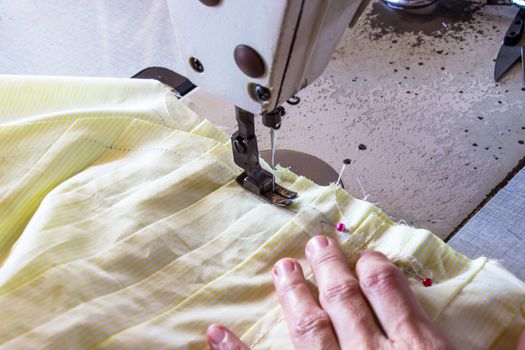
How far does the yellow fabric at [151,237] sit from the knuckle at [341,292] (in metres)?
0.06

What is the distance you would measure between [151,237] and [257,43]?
12.5 inches

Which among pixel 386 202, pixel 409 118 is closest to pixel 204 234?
pixel 386 202

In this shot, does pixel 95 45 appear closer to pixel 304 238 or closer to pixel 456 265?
pixel 304 238

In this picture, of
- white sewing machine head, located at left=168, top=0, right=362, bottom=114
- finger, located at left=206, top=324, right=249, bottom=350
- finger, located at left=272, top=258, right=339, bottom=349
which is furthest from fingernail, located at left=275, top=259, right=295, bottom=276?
white sewing machine head, located at left=168, top=0, right=362, bottom=114

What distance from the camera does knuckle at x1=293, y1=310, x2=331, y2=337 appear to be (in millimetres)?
756

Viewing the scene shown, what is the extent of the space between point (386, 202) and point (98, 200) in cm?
61

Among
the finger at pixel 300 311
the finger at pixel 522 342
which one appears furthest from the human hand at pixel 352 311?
the finger at pixel 522 342

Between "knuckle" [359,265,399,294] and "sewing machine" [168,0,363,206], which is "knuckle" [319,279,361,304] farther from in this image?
"sewing machine" [168,0,363,206]

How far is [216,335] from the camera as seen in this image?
747 millimetres

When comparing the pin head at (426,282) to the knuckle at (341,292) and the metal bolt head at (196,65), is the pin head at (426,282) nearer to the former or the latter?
the knuckle at (341,292)

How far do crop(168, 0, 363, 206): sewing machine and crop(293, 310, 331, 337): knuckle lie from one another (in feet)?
0.95

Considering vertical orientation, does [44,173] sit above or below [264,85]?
below

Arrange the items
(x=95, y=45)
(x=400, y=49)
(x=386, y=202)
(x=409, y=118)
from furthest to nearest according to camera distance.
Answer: (x=95, y=45), (x=400, y=49), (x=409, y=118), (x=386, y=202)

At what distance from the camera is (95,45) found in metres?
1.86
